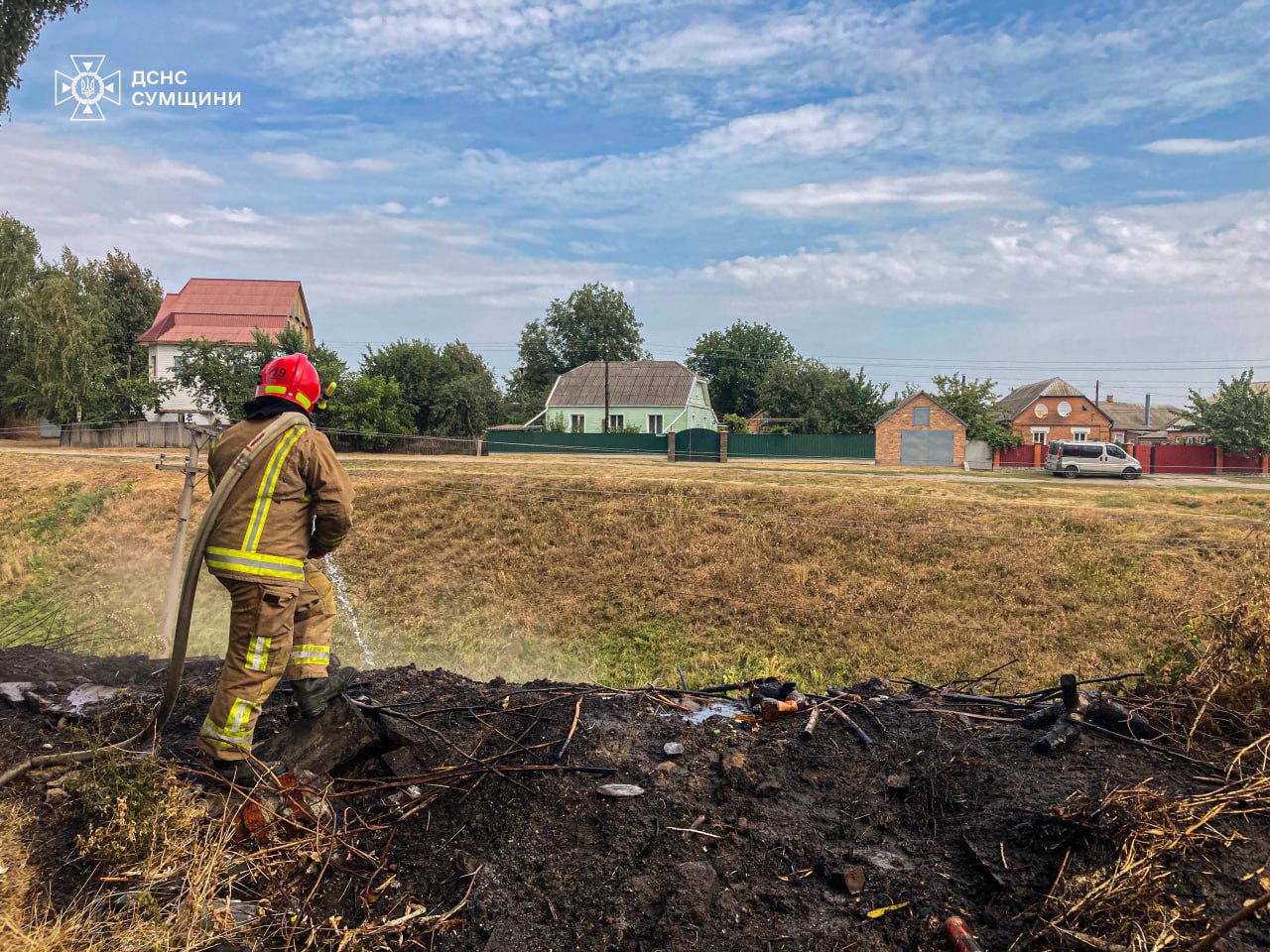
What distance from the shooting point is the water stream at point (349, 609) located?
1108cm

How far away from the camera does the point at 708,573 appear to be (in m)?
13.5

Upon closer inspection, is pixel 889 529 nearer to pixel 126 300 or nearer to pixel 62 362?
pixel 62 362

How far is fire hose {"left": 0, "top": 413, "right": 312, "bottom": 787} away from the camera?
3559 mm

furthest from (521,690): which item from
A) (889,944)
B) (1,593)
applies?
(1,593)

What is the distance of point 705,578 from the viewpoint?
13406 mm

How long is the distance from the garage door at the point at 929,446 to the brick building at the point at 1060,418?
14.1m

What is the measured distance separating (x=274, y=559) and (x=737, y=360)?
6548cm

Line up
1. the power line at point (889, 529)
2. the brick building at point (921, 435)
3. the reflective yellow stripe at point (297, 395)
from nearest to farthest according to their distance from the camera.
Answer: the reflective yellow stripe at point (297, 395) → the power line at point (889, 529) → the brick building at point (921, 435)

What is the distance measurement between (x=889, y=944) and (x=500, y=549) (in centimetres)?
1260

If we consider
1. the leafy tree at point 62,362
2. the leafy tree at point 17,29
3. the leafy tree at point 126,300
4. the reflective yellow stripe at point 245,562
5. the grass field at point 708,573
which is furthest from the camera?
the leafy tree at point 126,300

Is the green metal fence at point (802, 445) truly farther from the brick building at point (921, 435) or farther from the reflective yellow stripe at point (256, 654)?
the reflective yellow stripe at point (256, 654)

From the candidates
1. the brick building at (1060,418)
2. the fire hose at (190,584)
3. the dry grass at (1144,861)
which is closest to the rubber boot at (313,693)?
the fire hose at (190,584)

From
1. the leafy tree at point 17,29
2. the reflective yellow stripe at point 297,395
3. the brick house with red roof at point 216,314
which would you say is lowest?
the reflective yellow stripe at point 297,395

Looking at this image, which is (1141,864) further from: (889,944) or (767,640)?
(767,640)
